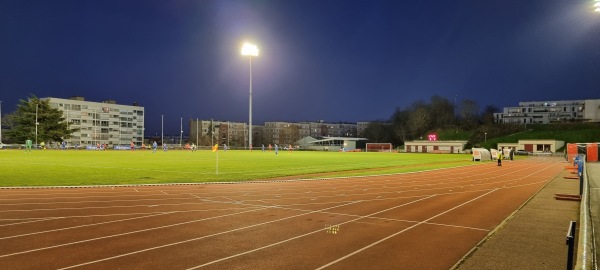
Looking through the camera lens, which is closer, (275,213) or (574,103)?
(275,213)

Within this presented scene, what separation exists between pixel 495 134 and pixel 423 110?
2235cm

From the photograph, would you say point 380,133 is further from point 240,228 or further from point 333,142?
point 240,228

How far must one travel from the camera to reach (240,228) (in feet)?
31.0

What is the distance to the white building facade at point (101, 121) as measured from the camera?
121938mm

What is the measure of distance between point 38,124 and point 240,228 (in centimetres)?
9213

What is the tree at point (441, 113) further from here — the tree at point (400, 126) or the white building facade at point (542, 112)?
the white building facade at point (542, 112)

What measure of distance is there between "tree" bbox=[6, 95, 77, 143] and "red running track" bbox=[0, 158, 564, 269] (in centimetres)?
8179

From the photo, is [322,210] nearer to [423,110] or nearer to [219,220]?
[219,220]

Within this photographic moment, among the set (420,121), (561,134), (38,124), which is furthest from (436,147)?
(38,124)

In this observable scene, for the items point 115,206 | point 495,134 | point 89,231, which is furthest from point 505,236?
point 495,134

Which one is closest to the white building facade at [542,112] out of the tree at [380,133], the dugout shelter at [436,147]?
the tree at [380,133]

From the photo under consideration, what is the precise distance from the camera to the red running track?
698cm

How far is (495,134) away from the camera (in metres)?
116

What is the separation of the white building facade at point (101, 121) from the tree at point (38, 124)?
102ft
